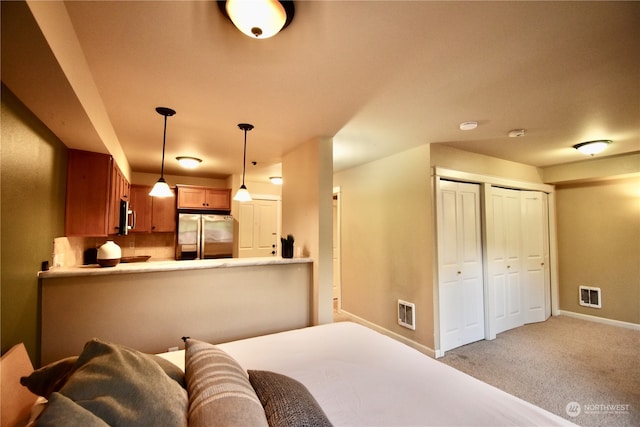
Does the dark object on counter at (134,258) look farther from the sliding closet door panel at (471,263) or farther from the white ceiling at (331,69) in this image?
the sliding closet door panel at (471,263)

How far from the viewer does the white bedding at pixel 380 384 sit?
1095 millimetres

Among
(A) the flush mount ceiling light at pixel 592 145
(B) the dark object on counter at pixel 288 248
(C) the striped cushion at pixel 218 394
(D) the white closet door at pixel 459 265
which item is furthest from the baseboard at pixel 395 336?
(A) the flush mount ceiling light at pixel 592 145

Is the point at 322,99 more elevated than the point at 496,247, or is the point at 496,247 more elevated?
the point at 322,99

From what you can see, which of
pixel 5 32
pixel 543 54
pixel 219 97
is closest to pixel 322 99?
pixel 219 97

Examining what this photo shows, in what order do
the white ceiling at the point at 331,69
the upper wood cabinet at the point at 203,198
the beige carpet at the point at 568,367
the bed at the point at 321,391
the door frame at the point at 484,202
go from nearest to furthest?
the bed at the point at 321,391 → the white ceiling at the point at 331,69 → the beige carpet at the point at 568,367 → the door frame at the point at 484,202 → the upper wood cabinet at the point at 203,198

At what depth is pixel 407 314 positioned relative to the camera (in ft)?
11.4

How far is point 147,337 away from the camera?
2121mm

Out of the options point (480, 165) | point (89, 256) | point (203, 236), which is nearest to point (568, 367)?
point (480, 165)

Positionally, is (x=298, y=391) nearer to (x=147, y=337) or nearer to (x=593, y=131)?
(x=147, y=337)

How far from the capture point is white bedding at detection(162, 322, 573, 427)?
1095 mm

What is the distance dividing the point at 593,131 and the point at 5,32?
447cm

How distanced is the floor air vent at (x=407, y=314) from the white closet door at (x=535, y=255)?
85.8 inches

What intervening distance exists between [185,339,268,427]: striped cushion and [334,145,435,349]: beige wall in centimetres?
267

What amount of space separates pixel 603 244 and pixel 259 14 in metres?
5.79
